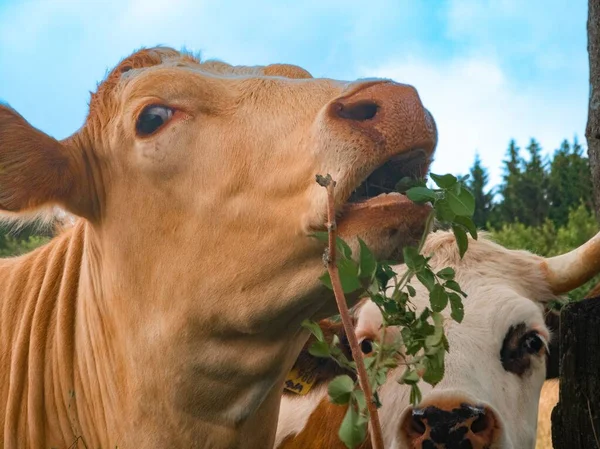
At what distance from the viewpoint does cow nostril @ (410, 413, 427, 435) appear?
163 inches

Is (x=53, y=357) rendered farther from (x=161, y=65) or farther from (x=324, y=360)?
(x=324, y=360)

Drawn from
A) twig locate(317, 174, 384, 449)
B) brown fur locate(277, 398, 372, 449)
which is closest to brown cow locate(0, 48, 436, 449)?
twig locate(317, 174, 384, 449)

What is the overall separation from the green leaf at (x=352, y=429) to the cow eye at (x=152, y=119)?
5.50 ft

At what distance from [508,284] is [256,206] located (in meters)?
2.40

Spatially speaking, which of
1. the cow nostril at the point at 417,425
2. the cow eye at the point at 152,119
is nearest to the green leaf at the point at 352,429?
the cow nostril at the point at 417,425

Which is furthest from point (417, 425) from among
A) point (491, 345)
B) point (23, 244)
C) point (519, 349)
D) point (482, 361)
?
point (23, 244)

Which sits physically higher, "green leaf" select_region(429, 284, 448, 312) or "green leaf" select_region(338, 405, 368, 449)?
"green leaf" select_region(429, 284, 448, 312)

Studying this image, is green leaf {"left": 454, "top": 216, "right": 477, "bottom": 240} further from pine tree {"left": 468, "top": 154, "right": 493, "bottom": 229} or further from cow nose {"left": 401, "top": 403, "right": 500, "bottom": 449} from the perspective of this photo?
pine tree {"left": 468, "top": 154, "right": 493, "bottom": 229}

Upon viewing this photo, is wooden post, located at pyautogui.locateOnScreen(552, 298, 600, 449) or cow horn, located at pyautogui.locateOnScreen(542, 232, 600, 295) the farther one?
cow horn, located at pyautogui.locateOnScreen(542, 232, 600, 295)

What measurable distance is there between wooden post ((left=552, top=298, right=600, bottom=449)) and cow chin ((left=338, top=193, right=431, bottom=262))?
0.70m

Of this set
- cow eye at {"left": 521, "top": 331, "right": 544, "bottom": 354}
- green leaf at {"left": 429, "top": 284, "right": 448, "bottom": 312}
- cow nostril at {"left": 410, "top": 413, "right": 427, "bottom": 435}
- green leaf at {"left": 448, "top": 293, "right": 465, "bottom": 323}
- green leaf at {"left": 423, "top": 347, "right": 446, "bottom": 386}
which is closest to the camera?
green leaf at {"left": 423, "top": 347, "right": 446, "bottom": 386}

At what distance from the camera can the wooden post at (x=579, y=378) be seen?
3.24 m

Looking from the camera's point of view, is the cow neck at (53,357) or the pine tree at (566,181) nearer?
the cow neck at (53,357)

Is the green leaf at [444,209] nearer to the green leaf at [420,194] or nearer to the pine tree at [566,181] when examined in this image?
the green leaf at [420,194]
